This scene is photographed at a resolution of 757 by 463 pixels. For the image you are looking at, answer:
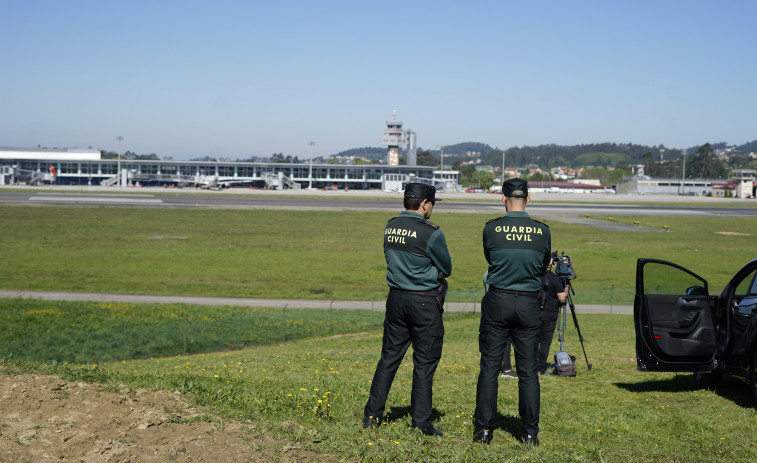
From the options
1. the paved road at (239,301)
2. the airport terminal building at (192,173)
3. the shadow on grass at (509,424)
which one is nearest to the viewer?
the shadow on grass at (509,424)

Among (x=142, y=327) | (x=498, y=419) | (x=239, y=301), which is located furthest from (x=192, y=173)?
(x=498, y=419)

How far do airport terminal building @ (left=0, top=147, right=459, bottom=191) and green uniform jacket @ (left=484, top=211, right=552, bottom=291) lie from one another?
5791 inches

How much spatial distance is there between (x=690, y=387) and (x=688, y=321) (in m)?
1.57

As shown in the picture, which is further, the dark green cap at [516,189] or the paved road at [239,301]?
the paved road at [239,301]

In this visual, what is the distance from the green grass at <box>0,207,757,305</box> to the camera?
32.1 metres

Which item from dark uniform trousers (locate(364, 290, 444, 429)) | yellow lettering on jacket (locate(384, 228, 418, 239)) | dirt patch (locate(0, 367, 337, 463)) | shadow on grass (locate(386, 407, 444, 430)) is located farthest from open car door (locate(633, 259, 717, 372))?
dirt patch (locate(0, 367, 337, 463))

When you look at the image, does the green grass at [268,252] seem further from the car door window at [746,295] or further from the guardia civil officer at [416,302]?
the guardia civil officer at [416,302]

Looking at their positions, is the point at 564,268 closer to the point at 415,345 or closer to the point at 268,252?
the point at 415,345

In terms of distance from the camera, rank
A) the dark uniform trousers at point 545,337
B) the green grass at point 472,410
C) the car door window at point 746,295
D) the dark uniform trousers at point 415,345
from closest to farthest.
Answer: the green grass at point 472,410, the dark uniform trousers at point 415,345, the car door window at point 746,295, the dark uniform trousers at point 545,337

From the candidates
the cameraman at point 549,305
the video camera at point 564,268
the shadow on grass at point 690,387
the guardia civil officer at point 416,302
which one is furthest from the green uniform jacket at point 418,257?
the shadow on grass at point 690,387

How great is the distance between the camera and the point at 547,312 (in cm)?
1102

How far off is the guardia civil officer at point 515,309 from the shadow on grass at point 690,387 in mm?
3820

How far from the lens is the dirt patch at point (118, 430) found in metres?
5.76

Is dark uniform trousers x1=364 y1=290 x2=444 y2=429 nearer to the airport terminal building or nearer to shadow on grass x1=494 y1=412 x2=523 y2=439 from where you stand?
shadow on grass x1=494 y1=412 x2=523 y2=439
